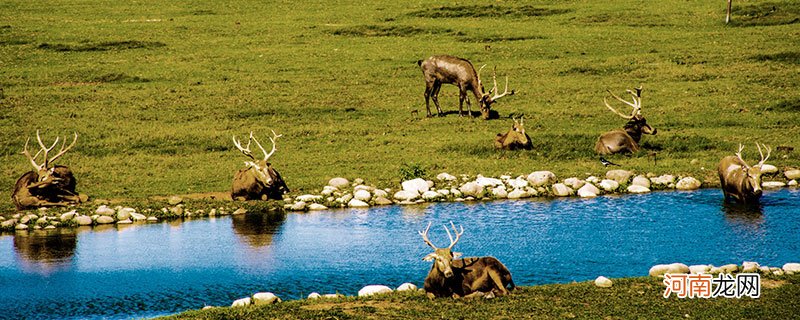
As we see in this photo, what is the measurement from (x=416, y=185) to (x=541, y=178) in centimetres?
367

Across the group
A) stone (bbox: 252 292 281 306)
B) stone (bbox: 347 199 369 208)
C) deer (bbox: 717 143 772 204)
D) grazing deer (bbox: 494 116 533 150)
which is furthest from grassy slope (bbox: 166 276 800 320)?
grazing deer (bbox: 494 116 533 150)

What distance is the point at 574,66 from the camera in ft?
165

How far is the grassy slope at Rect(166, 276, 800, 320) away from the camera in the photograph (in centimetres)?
1706

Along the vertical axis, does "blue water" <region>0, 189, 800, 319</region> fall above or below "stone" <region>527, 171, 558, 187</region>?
below

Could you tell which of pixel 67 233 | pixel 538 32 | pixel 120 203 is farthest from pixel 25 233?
pixel 538 32

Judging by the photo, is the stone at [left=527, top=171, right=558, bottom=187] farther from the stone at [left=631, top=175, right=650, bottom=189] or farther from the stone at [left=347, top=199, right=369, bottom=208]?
the stone at [left=347, top=199, right=369, bottom=208]

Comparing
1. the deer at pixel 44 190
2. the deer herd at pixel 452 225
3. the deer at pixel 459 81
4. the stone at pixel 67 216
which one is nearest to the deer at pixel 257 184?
the deer herd at pixel 452 225

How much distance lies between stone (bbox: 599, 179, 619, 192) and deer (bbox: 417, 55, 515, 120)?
34.9ft

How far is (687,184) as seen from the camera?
30.9m

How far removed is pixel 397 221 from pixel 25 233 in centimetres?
959

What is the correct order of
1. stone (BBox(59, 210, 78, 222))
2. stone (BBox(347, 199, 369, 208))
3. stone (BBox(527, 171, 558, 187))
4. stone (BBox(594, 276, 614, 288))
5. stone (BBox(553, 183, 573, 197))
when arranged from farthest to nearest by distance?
stone (BBox(527, 171, 558, 187)) < stone (BBox(553, 183, 573, 197)) < stone (BBox(347, 199, 369, 208)) < stone (BBox(59, 210, 78, 222)) < stone (BBox(594, 276, 614, 288))

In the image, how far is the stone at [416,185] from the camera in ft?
100

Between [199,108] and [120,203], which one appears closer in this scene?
[120,203]

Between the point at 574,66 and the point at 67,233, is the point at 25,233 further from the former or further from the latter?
the point at 574,66
